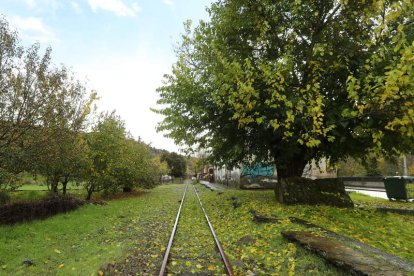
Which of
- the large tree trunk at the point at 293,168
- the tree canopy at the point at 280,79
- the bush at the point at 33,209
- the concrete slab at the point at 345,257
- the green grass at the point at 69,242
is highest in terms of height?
the tree canopy at the point at 280,79

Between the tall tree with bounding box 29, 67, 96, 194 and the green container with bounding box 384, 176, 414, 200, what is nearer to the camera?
the tall tree with bounding box 29, 67, 96, 194

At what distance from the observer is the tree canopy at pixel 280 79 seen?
38.8 feet

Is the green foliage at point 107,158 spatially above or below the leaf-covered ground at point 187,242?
above

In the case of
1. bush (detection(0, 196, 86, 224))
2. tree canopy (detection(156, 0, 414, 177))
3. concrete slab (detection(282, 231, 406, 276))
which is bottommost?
concrete slab (detection(282, 231, 406, 276))

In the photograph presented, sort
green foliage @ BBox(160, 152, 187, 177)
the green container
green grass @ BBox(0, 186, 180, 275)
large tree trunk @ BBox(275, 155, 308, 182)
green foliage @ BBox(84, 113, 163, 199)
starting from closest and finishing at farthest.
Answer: green grass @ BBox(0, 186, 180, 275), large tree trunk @ BBox(275, 155, 308, 182), the green container, green foliage @ BBox(84, 113, 163, 199), green foliage @ BBox(160, 152, 187, 177)

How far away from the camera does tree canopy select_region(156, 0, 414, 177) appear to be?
11.8m

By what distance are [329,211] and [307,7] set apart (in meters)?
7.91

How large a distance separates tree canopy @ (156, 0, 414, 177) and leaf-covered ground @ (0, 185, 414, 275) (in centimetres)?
264

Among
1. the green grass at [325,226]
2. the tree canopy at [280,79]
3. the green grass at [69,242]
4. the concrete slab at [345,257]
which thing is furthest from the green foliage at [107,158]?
the concrete slab at [345,257]

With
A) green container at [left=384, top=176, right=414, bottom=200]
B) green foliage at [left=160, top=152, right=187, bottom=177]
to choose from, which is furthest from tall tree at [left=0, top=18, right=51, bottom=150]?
green foliage at [left=160, top=152, right=187, bottom=177]

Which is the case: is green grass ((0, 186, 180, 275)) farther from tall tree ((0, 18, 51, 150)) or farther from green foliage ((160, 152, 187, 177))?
green foliage ((160, 152, 187, 177))

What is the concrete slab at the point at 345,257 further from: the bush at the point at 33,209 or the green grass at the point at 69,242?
the bush at the point at 33,209

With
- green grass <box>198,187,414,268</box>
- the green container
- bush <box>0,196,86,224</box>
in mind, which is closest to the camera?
green grass <box>198,187,414,268</box>

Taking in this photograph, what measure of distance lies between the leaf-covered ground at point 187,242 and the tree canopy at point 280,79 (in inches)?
104
